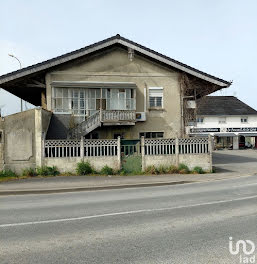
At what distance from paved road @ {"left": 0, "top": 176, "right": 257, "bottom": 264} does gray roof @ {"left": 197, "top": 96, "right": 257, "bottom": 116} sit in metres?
35.5

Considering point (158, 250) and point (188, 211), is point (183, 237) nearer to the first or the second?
point (158, 250)

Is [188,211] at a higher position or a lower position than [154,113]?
lower

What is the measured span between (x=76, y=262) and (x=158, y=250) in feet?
4.74

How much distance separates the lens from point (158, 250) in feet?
13.5

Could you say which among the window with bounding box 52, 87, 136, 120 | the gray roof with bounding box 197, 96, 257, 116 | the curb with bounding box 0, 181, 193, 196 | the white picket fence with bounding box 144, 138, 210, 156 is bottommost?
the curb with bounding box 0, 181, 193, 196

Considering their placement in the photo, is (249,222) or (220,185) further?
(220,185)

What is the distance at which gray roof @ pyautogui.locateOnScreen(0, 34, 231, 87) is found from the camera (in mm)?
16422

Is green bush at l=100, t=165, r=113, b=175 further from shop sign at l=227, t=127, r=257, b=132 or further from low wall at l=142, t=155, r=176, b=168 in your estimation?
shop sign at l=227, t=127, r=257, b=132

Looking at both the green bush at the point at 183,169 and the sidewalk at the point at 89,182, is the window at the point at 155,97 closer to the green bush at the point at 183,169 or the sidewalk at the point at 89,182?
the green bush at the point at 183,169

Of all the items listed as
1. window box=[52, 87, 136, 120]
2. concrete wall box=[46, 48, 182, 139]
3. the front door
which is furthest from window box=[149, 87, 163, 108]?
the front door

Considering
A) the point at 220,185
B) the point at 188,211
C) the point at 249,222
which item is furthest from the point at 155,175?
the point at 249,222

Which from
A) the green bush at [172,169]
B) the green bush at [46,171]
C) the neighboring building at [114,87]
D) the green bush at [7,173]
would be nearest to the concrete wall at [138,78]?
the neighboring building at [114,87]

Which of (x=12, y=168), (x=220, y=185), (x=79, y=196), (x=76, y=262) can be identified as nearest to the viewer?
(x=76, y=262)

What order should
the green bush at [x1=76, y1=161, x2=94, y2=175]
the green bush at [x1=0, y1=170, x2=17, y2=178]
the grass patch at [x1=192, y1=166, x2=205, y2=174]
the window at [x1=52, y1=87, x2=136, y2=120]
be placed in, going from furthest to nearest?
the window at [x1=52, y1=87, x2=136, y2=120] → the grass patch at [x1=192, y1=166, x2=205, y2=174] → the green bush at [x1=76, y1=161, x2=94, y2=175] → the green bush at [x1=0, y1=170, x2=17, y2=178]
